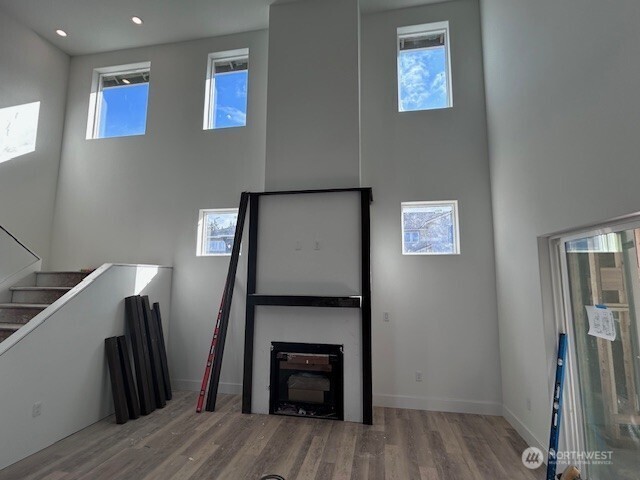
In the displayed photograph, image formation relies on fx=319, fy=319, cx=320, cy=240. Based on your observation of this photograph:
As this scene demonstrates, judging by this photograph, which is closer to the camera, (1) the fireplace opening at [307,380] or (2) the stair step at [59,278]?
(1) the fireplace opening at [307,380]

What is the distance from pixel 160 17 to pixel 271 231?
141 inches

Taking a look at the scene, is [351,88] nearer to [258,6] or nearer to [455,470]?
[258,6]

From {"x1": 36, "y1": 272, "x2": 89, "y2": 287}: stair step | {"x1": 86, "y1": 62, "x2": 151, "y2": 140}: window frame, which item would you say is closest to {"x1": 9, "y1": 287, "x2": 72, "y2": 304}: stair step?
{"x1": 36, "y1": 272, "x2": 89, "y2": 287}: stair step

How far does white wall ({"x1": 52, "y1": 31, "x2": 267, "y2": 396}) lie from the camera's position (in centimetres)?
449

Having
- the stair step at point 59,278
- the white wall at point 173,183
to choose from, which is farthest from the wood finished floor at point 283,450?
the stair step at point 59,278

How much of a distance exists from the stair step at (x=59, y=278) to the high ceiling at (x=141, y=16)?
3.67m

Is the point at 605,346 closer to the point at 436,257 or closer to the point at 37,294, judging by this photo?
the point at 436,257

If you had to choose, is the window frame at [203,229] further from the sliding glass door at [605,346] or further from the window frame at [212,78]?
the sliding glass door at [605,346]

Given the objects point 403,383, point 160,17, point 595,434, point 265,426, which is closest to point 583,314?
point 595,434

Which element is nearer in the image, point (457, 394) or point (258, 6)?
point (457, 394)

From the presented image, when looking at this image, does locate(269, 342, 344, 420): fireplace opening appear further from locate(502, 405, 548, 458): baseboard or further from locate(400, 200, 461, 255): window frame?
locate(502, 405, 548, 458): baseboard

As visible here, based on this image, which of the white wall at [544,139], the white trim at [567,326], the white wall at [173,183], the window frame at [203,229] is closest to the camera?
the white wall at [544,139]

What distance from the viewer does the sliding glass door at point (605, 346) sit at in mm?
1963

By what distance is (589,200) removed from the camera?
202 cm
